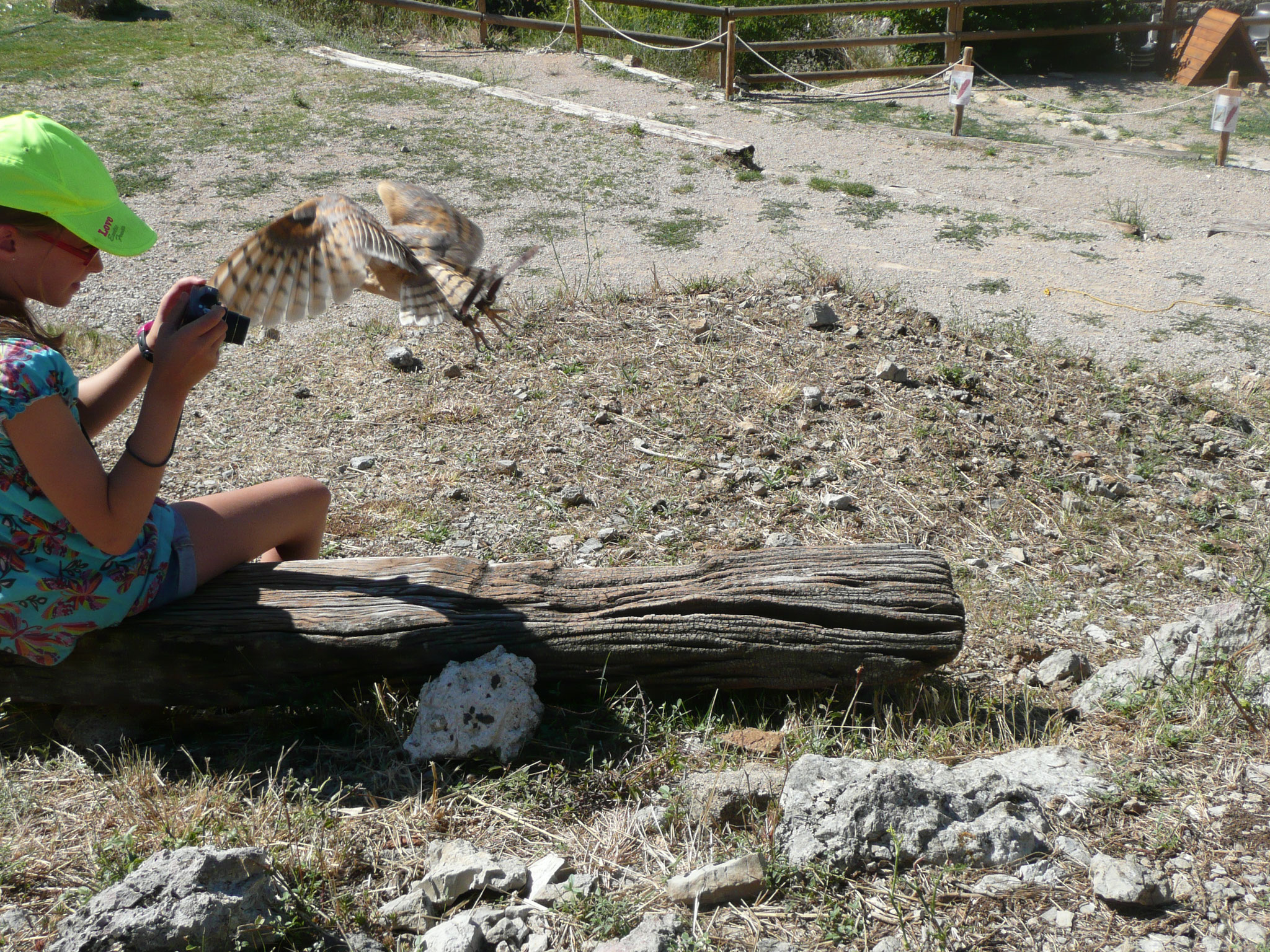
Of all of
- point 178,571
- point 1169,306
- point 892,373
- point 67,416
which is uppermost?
point 67,416

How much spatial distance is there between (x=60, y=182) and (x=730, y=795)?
2.07 meters

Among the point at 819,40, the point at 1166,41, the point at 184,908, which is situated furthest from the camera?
the point at 1166,41

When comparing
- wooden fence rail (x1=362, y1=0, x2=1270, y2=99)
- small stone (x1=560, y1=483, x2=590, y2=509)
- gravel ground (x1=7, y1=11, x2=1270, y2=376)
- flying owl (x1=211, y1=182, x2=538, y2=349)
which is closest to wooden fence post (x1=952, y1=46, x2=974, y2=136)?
gravel ground (x1=7, y1=11, x2=1270, y2=376)

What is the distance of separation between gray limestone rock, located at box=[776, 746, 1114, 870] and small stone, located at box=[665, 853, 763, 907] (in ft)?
0.38

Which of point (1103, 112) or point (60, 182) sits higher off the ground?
point (1103, 112)

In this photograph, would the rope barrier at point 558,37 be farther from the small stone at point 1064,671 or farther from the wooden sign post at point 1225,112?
the small stone at point 1064,671

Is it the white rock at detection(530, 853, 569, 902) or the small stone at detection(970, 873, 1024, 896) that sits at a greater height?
the small stone at detection(970, 873, 1024, 896)

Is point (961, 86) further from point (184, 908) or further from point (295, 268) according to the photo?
point (184, 908)

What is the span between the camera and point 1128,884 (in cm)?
208

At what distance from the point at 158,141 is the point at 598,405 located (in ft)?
28.6

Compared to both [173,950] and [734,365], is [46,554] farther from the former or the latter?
[734,365]

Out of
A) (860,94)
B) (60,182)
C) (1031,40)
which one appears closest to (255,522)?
(60,182)

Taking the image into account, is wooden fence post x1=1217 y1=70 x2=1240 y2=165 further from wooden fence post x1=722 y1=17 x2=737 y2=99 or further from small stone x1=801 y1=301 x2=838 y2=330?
small stone x1=801 y1=301 x2=838 y2=330

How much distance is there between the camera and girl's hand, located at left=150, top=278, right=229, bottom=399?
2287 millimetres
